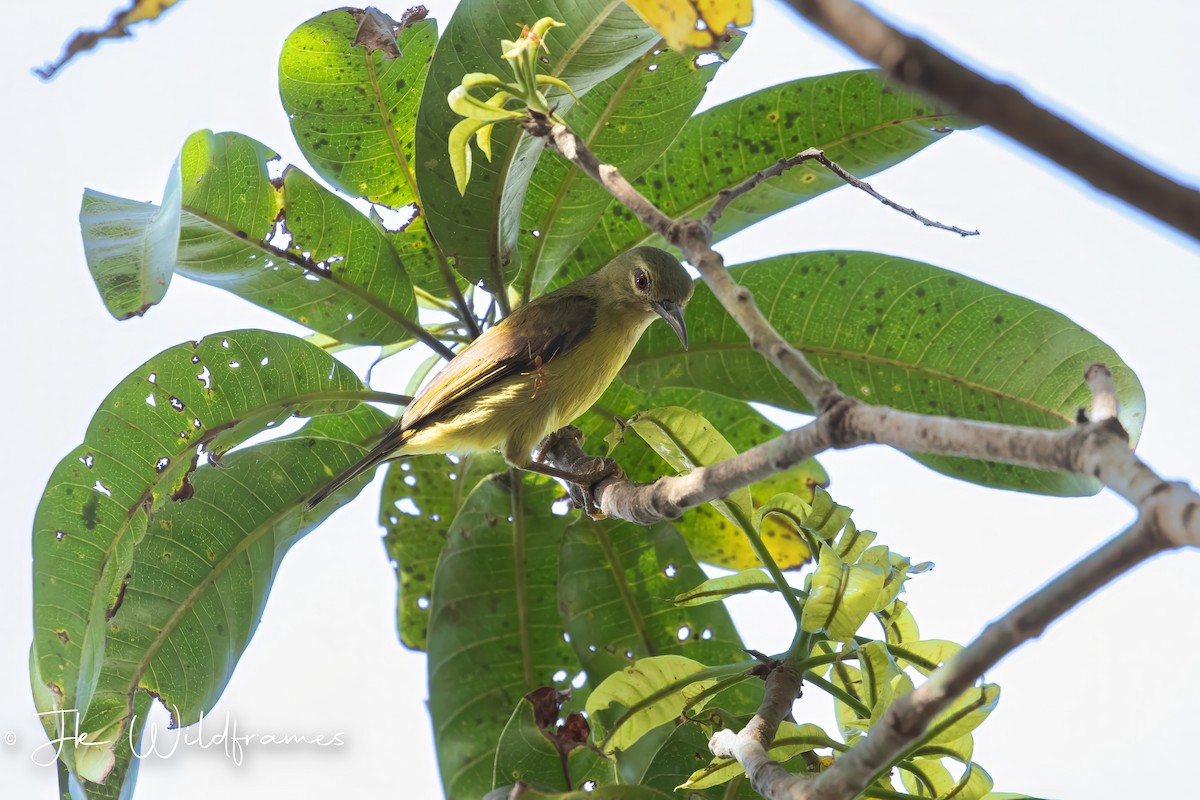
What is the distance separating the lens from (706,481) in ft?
5.16

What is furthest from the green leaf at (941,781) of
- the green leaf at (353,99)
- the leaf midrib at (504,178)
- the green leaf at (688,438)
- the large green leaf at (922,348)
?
the green leaf at (353,99)

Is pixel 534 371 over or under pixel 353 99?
under

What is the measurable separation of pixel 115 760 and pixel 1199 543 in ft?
8.04

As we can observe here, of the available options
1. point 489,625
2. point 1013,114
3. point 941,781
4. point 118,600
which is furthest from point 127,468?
point 1013,114

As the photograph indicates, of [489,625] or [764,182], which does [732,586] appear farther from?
[764,182]

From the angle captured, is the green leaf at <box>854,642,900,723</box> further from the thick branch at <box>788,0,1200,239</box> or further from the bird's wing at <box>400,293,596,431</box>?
the bird's wing at <box>400,293,596,431</box>

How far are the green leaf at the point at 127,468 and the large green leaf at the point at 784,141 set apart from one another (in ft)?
3.75

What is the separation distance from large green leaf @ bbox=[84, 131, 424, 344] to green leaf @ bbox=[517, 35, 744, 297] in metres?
0.46

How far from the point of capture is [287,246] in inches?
112

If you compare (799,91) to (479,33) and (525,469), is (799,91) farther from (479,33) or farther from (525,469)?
(525,469)

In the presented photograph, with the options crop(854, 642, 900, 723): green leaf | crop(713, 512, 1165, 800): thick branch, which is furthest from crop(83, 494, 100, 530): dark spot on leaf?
crop(713, 512, 1165, 800): thick branch

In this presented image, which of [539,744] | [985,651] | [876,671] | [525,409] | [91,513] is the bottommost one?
[985,651]

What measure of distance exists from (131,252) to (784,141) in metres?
1.71

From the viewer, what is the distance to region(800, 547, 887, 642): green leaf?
1830 millimetres
